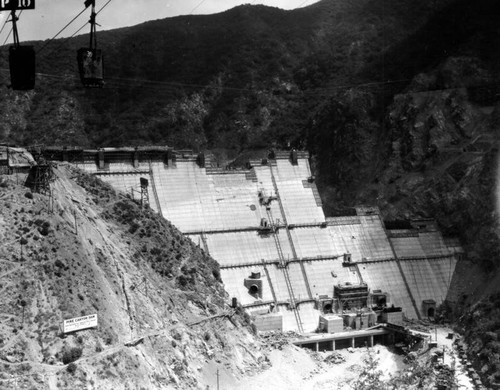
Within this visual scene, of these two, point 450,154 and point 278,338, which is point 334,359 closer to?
point 278,338

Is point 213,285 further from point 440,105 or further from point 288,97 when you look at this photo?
point 288,97

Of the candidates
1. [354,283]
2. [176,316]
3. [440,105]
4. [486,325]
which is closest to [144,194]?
[176,316]

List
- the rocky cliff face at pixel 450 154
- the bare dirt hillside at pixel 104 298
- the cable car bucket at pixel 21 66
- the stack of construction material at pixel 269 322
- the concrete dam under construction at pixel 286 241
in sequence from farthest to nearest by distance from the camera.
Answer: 1. the rocky cliff face at pixel 450 154
2. the concrete dam under construction at pixel 286 241
3. the stack of construction material at pixel 269 322
4. the bare dirt hillside at pixel 104 298
5. the cable car bucket at pixel 21 66

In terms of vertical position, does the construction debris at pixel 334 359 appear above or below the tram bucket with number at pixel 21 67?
below

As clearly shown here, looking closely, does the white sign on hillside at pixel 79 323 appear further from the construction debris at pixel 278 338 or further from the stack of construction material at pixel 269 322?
the stack of construction material at pixel 269 322

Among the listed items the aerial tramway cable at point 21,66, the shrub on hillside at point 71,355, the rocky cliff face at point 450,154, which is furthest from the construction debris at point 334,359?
the aerial tramway cable at point 21,66

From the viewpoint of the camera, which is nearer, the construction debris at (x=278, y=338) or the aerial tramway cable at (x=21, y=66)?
the aerial tramway cable at (x=21, y=66)

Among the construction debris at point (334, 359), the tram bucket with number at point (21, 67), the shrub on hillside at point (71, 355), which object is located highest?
the tram bucket with number at point (21, 67)

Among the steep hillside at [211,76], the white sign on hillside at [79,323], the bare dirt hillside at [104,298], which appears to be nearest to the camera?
the bare dirt hillside at [104,298]
